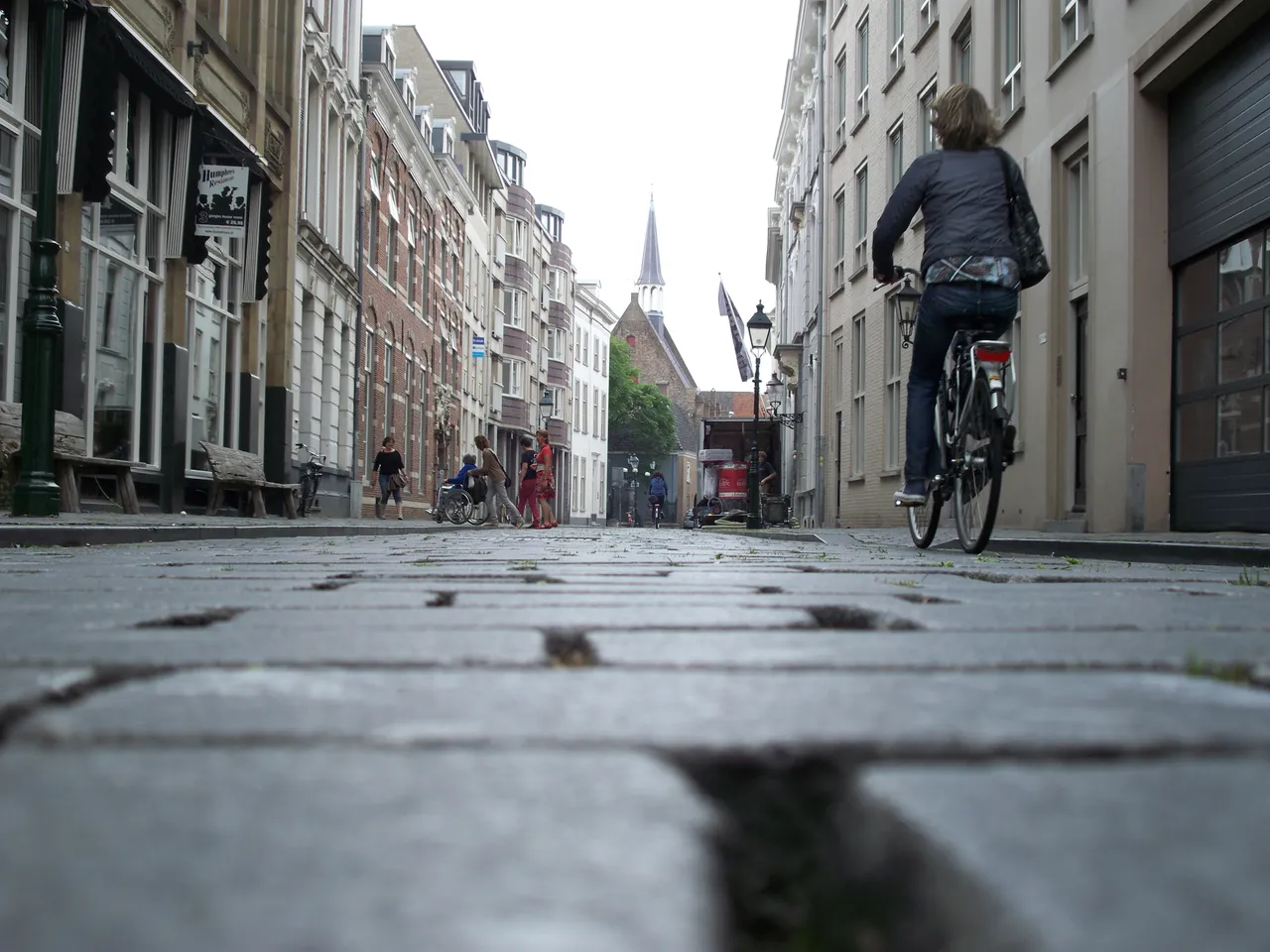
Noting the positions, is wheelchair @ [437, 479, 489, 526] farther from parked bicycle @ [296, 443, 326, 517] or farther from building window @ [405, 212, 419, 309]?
building window @ [405, 212, 419, 309]

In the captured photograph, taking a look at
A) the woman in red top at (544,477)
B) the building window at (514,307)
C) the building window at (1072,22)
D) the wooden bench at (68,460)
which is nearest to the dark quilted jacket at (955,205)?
the building window at (1072,22)

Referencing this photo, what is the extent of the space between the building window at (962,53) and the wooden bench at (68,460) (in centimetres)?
1187

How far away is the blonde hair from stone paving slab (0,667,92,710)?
5903mm

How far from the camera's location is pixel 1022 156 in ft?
46.3

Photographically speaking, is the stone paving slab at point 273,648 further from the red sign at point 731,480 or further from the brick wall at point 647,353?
the brick wall at point 647,353

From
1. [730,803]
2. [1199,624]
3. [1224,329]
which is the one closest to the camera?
[730,803]

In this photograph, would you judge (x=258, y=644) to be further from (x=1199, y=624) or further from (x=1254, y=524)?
(x=1254, y=524)

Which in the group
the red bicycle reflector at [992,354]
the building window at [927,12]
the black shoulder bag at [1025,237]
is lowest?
the red bicycle reflector at [992,354]

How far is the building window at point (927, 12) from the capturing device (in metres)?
19.0

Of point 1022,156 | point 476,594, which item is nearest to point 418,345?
point 1022,156

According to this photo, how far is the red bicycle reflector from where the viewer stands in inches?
242

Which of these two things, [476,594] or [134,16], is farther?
[134,16]

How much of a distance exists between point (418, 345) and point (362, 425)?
803 centimetres

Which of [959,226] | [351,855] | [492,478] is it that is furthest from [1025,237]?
[492,478]
